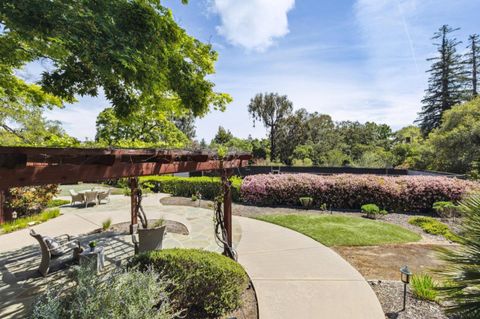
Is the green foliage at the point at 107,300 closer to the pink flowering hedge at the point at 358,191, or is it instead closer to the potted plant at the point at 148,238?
the potted plant at the point at 148,238

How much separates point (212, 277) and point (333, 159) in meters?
25.6

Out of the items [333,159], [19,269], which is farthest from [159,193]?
[333,159]

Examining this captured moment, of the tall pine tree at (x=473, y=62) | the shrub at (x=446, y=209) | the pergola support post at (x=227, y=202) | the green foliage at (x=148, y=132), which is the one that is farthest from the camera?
the tall pine tree at (x=473, y=62)

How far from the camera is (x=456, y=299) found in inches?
96.0

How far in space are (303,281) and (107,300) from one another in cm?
326

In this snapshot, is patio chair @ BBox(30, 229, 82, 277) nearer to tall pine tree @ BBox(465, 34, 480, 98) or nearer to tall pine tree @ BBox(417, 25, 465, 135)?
tall pine tree @ BBox(417, 25, 465, 135)

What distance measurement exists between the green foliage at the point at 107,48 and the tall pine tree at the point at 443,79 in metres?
39.0

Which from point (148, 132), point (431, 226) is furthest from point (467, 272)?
point (148, 132)

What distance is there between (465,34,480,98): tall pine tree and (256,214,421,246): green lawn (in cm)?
3612

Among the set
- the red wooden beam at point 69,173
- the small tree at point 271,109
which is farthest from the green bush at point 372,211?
the small tree at point 271,109

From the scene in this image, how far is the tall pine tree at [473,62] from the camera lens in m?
30.3

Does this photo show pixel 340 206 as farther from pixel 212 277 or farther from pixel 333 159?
pixel 333 159

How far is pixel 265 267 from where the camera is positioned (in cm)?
479

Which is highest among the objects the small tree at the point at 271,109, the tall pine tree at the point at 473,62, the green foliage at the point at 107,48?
the tall pine tree at the point at 473,62
